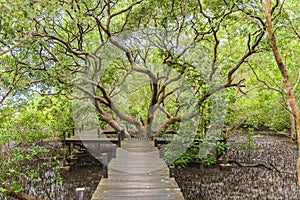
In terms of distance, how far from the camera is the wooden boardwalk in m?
4.10

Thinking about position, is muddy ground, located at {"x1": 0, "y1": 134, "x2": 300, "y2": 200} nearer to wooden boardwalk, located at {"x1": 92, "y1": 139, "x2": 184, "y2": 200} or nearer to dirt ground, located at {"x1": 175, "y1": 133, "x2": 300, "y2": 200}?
dirt ground, located at {"x1": 175, "y1": 133, "x2": 300, "y2": 200}

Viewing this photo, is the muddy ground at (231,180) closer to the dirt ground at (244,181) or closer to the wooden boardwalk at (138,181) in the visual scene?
the dirt ground at (244,181)

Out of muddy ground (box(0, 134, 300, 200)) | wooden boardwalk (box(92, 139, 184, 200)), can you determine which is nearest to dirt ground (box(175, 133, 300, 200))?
muddy ground (box(0, 134, 300, 200))

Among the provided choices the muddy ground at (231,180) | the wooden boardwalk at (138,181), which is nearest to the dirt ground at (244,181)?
the muddy ground at (231,180)

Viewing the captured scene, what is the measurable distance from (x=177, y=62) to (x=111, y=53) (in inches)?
94.7

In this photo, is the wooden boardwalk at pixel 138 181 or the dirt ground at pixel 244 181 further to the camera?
the dirt ground at pixel 244 181

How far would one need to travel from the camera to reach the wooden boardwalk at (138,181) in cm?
410

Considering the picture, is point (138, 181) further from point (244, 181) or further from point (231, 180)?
point (244, 181)

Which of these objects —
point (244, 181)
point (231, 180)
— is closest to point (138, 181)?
point (231, 180)

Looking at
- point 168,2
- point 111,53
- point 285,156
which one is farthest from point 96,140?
point 285,156

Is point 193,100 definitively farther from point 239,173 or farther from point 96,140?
point 96,140

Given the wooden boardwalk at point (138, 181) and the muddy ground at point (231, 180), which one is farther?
the muddy ground at point (231, 180)

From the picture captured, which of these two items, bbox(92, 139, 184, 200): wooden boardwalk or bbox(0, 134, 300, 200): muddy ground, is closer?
bbox(92, 139, 184, 200): wooden boardwalk

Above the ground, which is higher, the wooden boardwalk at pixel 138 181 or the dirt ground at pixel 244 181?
the wooden boardwalk at pixel 138 181
